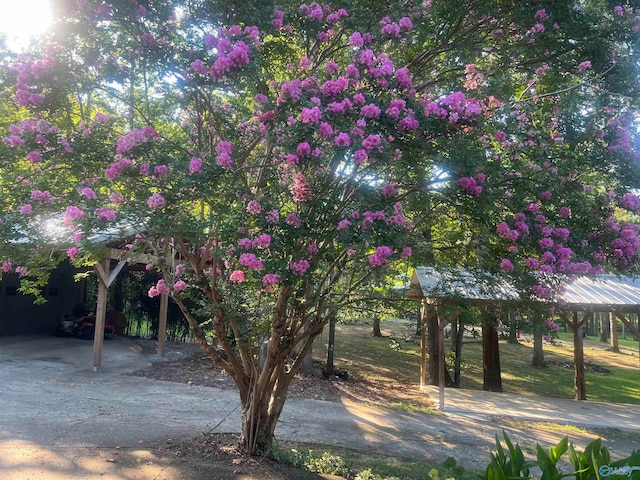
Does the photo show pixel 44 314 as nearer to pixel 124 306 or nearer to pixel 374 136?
pixel 124 306

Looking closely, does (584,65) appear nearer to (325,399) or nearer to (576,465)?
(576,465)

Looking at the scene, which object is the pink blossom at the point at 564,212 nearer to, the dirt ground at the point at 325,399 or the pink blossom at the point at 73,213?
the dirt ground at the point at 325,399

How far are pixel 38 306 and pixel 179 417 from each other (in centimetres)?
1199

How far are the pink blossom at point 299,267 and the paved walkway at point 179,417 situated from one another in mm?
3060

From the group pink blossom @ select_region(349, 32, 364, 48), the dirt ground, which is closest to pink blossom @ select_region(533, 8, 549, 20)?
pink blossom @ select_region(349, 32, 364, 48)

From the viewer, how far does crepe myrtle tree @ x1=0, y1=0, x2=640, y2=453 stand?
3820 millimetres

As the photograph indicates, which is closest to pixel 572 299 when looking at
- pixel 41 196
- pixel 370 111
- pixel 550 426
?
pixel 550 426

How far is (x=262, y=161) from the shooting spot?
4.68 metres

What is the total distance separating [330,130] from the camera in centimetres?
353

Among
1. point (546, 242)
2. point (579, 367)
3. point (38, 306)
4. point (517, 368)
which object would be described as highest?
point (546, 242)

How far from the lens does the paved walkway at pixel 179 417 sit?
5961 mm

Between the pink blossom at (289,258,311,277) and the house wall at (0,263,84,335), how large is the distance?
13.4 m

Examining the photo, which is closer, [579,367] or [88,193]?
[88,193]

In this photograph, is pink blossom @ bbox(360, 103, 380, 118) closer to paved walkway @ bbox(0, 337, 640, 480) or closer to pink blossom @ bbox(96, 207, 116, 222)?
pink blossom @ bbox(96, 207, 116, 222)
